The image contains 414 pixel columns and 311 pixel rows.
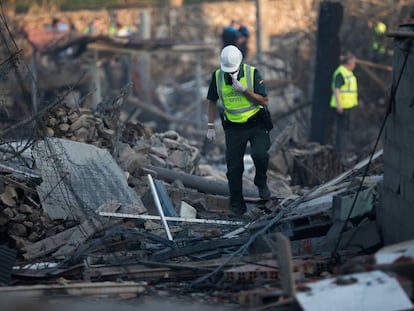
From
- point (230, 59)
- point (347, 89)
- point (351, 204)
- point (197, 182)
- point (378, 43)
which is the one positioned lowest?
point (378, 43)

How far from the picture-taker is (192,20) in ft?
112

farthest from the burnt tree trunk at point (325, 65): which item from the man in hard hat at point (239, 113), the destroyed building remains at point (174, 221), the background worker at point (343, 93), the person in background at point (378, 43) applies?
the man in hard hat at point (239, 113)

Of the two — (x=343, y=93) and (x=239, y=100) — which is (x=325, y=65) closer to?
(x=343, y=93)

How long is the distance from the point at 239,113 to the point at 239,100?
143mm

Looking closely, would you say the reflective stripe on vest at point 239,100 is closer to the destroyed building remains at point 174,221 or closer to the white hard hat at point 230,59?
the white hard hat at point 230,59

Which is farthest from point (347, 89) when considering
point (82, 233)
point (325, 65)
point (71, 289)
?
point (71, 289)

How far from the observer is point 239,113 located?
423 inches

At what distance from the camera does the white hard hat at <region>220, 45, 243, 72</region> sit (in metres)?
10.5

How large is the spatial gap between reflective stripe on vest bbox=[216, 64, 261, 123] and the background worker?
22.1 feet

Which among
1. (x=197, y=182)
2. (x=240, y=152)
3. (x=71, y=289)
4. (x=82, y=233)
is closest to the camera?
(x=71, y=289)

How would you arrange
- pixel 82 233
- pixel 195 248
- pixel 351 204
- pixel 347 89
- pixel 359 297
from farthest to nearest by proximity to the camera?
1. pixel 347 89
2. pixel 82 233
3. pixel 195 248
4. pixel 351 204
5. pixel 359 297

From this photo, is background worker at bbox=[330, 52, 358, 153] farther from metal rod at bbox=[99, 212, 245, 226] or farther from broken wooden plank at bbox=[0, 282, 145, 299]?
broken wooden plank at bbox=[0, 282, 145, 299]

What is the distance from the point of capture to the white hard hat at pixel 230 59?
10.5 meters

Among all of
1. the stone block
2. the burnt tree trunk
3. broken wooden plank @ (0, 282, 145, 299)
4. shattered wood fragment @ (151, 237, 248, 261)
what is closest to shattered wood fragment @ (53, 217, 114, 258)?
shattered wood fragment @ (151, 237, 248, 261)
